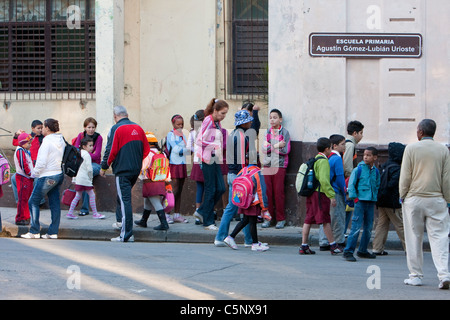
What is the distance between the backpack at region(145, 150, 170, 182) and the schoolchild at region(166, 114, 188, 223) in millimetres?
1000

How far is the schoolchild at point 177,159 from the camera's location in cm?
1355

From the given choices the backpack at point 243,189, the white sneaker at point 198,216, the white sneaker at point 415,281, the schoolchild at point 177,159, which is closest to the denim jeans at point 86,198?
the schoolchild at point 177,159

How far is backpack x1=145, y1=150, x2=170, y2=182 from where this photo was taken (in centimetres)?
1236

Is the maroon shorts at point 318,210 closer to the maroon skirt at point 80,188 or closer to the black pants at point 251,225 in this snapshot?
the black pants at point 251,225

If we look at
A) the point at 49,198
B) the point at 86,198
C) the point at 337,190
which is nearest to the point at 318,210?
the point at 337,190

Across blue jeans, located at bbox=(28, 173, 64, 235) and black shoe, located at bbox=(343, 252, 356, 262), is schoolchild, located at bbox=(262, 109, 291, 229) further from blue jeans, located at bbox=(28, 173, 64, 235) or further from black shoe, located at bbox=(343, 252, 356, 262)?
blue jeans, located at bbox=(28, 173, 64, 235)

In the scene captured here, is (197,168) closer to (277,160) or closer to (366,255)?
(277,160)

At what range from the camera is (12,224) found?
43.7ft

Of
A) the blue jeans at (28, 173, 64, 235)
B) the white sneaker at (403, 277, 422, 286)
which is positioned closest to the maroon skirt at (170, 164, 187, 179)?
the blue jeans at (28, 173, 64, 235)

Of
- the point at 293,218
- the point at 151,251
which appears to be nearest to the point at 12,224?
the point at 151,251

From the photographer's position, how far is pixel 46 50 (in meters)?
17.4

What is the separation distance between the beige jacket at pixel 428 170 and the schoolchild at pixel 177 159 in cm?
558
